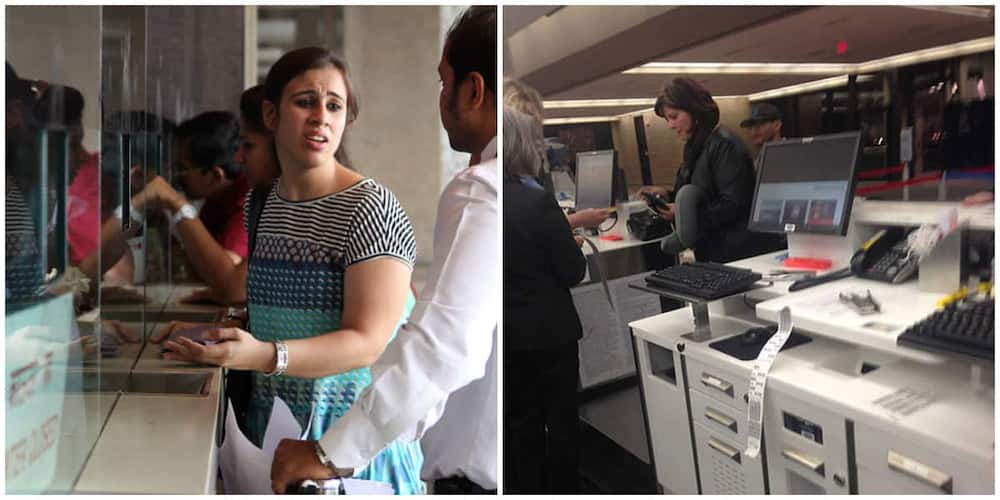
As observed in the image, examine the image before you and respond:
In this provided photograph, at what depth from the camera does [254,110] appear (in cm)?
166

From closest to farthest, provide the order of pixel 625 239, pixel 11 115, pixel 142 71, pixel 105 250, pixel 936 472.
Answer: pixel 11 115
pixel 936 472
pixel 625 239
pixel 105 250
pixel 142 71

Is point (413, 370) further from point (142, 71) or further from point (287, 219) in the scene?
point (142, 71)

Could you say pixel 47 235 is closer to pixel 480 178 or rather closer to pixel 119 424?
pixel 119 424

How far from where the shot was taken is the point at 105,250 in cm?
166

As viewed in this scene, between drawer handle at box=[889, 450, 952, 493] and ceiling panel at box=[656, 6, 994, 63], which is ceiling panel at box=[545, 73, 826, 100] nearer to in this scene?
ceiling panel at box=[656, 6, 994, 63]

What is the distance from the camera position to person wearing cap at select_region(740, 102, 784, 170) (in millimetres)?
1469

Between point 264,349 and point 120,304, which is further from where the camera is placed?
point 120,304

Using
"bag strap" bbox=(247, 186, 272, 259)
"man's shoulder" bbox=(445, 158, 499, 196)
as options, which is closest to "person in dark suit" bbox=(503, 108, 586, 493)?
"man's shoulder" bbox=(445, 158, 499, 196)

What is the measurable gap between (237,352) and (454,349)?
44cm

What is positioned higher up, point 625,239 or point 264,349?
point 625,239

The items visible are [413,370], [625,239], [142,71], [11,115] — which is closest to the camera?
[11,115]

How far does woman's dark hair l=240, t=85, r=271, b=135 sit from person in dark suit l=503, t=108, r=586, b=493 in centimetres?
54

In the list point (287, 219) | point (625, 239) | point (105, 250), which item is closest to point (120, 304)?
point (105, 250)

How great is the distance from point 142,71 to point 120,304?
0.71 metres
